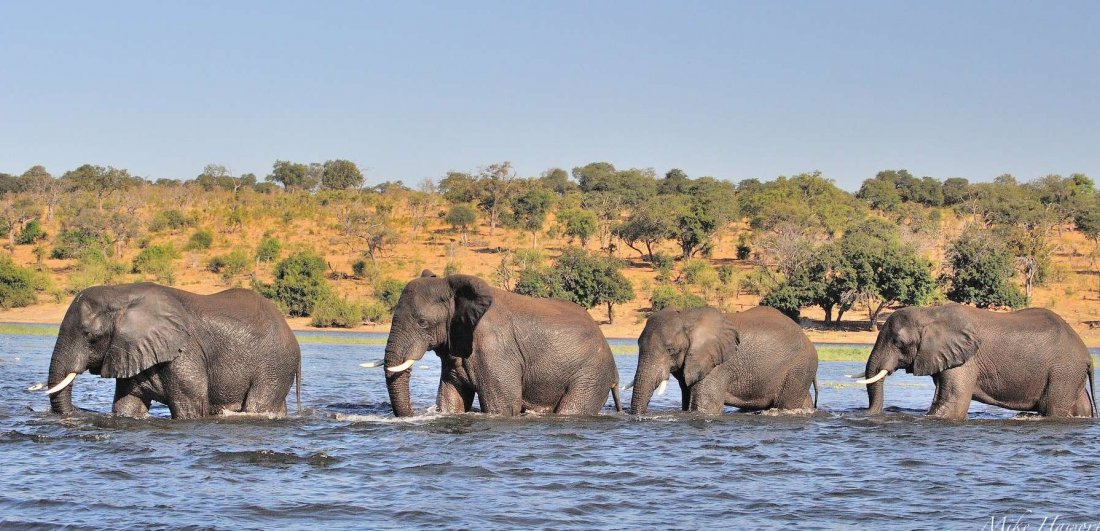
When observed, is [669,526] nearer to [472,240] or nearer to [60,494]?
[60,494]

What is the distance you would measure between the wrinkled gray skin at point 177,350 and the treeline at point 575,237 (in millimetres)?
36846

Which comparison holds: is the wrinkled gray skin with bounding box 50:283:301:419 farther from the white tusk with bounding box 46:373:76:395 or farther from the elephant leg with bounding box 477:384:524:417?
the elephant leg with bounding box 477:384:524:417

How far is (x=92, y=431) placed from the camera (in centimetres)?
1366

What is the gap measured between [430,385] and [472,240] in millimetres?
49865

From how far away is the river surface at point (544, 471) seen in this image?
1045 centimetres

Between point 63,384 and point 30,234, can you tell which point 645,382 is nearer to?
point 63,384

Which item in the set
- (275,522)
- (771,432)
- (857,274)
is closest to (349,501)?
(275,522)

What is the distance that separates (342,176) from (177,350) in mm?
87117

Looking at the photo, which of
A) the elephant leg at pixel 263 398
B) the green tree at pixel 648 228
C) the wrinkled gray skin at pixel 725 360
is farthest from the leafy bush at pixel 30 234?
the wrinkled gray skin at pixel 725 360

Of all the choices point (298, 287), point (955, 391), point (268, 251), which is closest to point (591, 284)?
point (298, 287)

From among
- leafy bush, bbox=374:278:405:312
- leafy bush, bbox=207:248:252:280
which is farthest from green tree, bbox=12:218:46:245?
leafy bush, bbox=374:278:405:312

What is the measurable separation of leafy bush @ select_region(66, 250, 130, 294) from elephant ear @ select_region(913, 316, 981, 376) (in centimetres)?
4457

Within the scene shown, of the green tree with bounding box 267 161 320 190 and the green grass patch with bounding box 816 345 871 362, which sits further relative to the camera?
the green tree with bounding box 267 161 320 190

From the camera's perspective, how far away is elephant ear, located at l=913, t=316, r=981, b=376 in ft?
53.1
